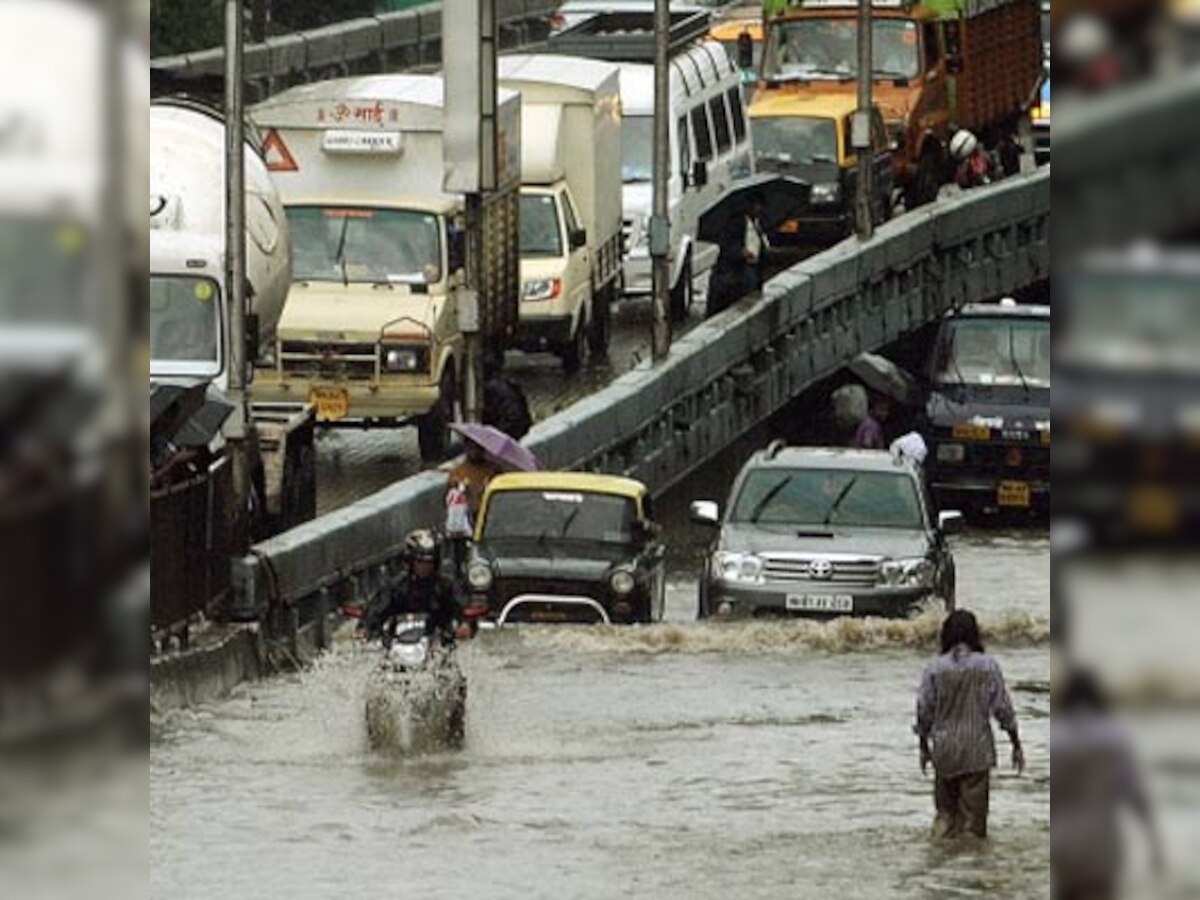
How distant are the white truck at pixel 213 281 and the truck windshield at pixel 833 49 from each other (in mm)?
18433

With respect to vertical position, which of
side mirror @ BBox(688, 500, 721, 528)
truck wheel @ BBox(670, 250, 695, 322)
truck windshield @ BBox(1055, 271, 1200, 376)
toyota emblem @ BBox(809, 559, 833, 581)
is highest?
truck windshield @ BBox(1055, 271, 1200, 376)

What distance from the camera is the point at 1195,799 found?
1714mm

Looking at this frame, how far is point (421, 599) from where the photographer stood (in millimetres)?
19016

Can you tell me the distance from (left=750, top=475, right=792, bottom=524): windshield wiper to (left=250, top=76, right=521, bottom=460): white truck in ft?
15.9

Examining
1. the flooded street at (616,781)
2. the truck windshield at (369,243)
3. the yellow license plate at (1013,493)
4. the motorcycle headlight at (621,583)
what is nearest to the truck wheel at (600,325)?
the yellow license plate at (1013,493)

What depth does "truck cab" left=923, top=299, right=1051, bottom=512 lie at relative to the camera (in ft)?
121

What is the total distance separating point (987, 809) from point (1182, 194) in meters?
15.6

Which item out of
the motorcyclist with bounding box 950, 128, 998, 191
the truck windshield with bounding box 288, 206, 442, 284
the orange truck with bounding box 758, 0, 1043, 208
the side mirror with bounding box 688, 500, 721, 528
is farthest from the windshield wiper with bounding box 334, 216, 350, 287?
the motorcyclist with bounding box 950, 128, 998, 191

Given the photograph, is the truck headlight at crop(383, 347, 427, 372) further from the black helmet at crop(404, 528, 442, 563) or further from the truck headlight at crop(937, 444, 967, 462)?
the black helmet at crop(404, 528, 442, 563)

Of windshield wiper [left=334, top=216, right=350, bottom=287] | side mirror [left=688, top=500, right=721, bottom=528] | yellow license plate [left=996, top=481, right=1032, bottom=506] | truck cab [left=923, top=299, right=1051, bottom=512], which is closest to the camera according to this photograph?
side mirror [left=688, top=500, right=721, bottom=528]

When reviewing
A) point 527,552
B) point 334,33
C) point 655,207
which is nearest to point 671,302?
point 655,207

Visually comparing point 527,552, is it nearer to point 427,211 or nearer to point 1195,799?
point 427,211

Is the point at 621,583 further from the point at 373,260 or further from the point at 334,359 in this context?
the point at 373,260

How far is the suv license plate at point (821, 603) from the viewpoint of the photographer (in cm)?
2592
